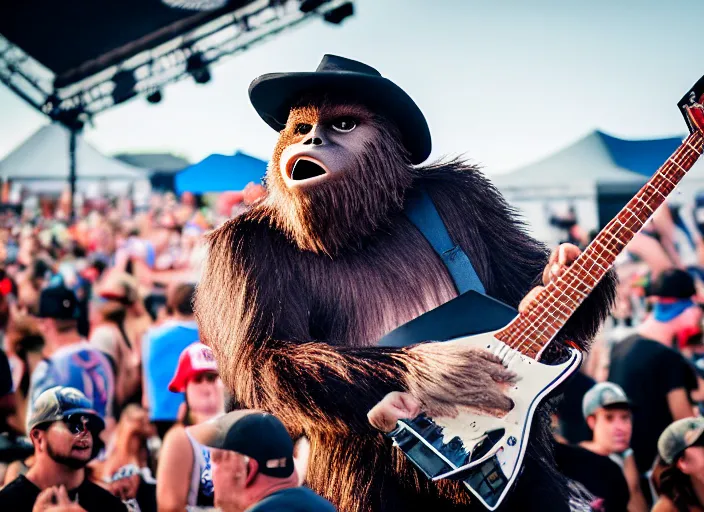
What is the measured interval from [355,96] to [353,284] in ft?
1.68

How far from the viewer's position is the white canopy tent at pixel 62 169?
7.59 meters

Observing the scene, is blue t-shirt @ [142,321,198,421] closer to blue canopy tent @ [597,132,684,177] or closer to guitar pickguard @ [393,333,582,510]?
guitar pickguard @ [393,333,582,510]

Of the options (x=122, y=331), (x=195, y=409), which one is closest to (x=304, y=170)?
(x=195, y=409)

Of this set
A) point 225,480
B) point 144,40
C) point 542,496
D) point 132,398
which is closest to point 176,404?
point 132,398

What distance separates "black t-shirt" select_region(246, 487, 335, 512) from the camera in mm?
1920

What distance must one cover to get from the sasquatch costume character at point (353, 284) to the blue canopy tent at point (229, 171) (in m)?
0.75

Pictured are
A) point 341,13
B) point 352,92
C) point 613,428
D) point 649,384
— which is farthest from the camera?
point 341,13

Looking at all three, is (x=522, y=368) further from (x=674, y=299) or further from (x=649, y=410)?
(x=674, y=299)

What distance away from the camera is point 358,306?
210cm

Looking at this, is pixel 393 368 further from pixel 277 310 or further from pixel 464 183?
pixel 464 183

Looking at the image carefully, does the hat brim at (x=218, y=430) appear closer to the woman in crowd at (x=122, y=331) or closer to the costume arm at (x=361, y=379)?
the costume arm at (x=361, y=379)

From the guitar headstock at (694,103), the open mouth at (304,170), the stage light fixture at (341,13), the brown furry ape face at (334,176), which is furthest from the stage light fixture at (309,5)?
the guitar headstock at (694,103)

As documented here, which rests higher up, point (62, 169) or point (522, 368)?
point (62, 169)

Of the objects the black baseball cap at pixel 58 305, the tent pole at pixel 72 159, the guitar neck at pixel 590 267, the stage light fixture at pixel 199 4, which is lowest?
the guitar neck at pixel 590 267
